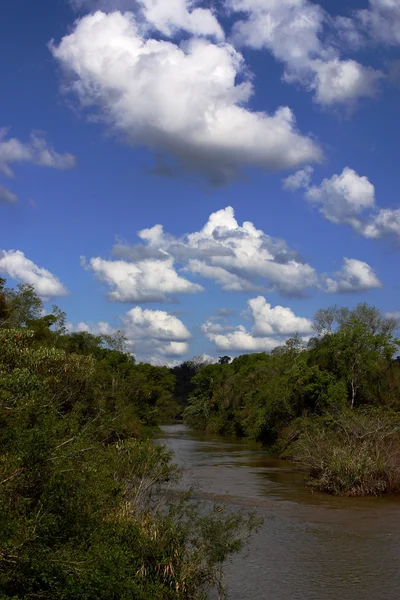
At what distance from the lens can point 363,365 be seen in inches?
1775

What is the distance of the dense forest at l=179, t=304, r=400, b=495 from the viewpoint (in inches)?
1099

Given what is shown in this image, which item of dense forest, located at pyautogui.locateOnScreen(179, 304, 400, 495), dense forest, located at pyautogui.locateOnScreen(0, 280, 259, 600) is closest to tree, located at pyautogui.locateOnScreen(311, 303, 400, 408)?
dense forest, located at pyautogui.locateOnScreen(179, 304, 400, 495)

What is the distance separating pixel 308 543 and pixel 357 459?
922 centimetres

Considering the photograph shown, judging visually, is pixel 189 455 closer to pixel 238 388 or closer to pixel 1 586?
pixel 238 388

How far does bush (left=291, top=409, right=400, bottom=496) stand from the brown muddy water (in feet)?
2.75

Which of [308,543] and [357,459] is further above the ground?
[357,459]

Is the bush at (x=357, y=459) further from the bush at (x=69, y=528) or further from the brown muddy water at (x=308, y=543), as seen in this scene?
the bush at (x=69, y=528)

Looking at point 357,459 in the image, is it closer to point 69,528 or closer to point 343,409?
point 343,409

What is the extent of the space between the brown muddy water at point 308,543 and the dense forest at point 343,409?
133 cm

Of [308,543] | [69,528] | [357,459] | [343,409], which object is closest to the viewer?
A: [69,528]

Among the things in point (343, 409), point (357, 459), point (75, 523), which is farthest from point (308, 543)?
point (343, 409)

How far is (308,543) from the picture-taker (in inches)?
750

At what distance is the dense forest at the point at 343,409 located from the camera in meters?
27.9

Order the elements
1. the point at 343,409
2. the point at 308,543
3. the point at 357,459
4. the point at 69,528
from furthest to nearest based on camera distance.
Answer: the point at 343,409 → the point at 357,459 → the point at 308,543 → the point at 69,528
